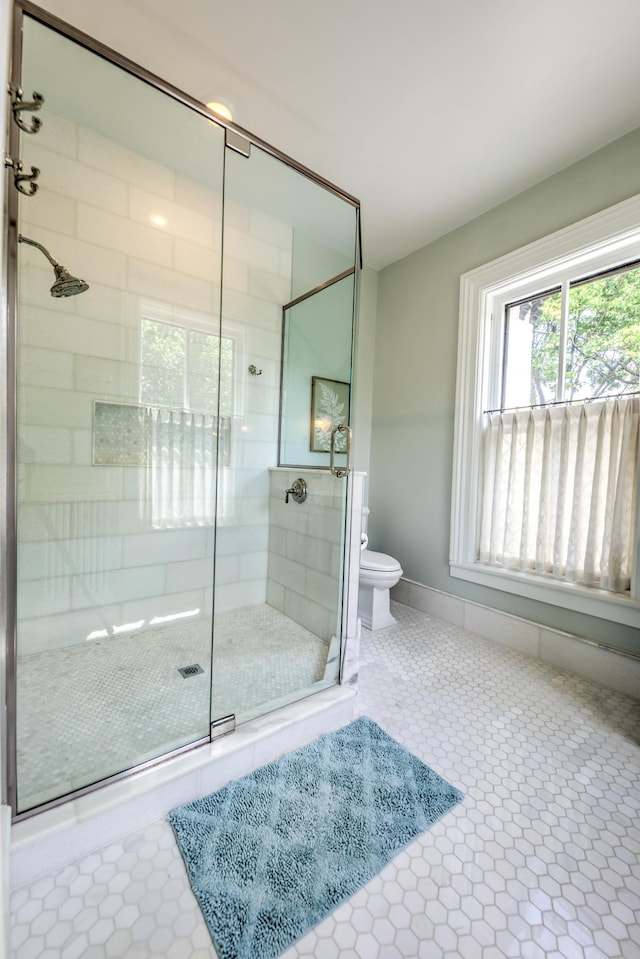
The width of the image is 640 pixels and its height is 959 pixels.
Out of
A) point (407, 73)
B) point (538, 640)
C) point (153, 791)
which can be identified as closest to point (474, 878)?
point (153, 791)

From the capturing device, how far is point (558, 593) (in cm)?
193

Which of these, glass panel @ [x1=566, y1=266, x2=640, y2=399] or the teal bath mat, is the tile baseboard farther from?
glass panel @ [x1=566, y1=266, x2=640, y2=399]

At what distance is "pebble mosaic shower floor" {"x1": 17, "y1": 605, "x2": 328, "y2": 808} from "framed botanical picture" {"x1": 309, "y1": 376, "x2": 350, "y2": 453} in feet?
3.46

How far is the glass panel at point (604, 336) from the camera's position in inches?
70.3

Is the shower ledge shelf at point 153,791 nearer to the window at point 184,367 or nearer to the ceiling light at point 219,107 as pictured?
the window at point 184,367

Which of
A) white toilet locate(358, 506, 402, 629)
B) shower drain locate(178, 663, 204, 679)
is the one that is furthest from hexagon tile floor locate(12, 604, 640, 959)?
white toilet locate(358, 506, 402, 629)

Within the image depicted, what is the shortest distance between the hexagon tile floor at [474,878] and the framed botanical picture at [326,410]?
1394 mm

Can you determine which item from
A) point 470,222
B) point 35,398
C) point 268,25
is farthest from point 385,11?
point 35,398

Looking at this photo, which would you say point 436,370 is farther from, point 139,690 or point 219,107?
point 139,690

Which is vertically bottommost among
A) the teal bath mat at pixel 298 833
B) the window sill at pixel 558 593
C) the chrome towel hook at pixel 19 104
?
the teal bath mat at pixel 298 833

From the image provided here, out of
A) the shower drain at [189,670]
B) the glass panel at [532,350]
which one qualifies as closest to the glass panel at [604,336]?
the glass panel at [532,350]

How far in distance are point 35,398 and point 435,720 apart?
2171 millimetres

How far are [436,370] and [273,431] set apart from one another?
1.18 metres

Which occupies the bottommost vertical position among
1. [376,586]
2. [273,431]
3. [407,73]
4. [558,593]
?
[376,586]
